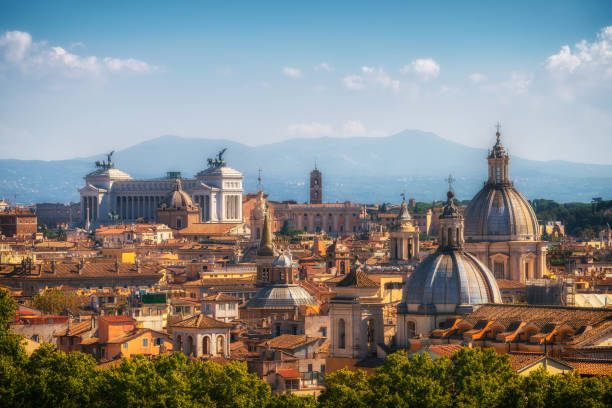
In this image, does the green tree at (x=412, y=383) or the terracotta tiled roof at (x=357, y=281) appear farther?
the terracotta tiled roof at (x=357, y=281)

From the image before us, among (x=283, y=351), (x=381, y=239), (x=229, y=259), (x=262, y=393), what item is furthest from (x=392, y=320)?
Answer: (x=381, y=239)

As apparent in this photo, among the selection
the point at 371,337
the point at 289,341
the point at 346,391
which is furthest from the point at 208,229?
the point at 346,391

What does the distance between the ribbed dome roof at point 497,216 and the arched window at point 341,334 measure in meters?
28.9

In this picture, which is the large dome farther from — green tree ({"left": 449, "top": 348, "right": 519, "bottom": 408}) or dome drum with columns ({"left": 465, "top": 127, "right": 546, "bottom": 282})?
green tree ({"left": 449, "top": 348, "right": 519, "bottom": 408})

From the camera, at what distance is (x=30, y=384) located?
53969 millimetres

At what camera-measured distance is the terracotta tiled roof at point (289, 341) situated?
66625 millimetres

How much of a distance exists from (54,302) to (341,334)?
30785 millimetres

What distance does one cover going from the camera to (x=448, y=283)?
208ft

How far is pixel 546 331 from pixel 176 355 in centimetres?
1354

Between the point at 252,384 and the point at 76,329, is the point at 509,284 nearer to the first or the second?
the point at 76,329

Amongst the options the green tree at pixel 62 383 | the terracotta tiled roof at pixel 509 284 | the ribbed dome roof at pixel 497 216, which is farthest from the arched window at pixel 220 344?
the ribbed dome roof at pixel 497 216

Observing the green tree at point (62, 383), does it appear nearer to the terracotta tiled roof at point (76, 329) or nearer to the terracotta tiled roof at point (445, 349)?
the terracotta tiled roof at point (445, 349)

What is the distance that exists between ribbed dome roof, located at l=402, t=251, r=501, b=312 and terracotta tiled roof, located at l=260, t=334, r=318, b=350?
534 cm

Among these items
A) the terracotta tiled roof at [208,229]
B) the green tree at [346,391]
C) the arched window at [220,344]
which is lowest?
the green tree at [346,391]
